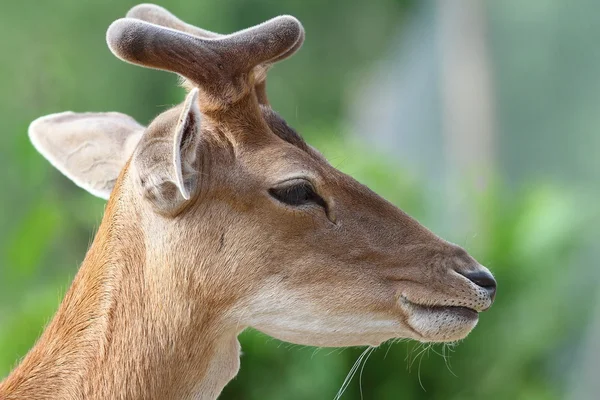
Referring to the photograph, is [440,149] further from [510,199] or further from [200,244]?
[200,244]

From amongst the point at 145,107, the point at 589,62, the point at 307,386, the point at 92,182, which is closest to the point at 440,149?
the point at 589,62

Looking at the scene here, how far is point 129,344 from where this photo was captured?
434cm

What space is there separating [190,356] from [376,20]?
2550 centimetres

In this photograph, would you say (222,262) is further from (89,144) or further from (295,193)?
(89,144)

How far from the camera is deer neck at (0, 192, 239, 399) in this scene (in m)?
4.32

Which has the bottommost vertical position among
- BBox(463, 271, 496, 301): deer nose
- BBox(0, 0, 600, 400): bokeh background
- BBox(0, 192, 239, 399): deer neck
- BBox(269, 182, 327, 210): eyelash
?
BBox(0, 0, 600, 400): bokeh background

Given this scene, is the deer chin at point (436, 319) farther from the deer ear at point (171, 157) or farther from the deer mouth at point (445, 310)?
the deer ear at point (171, 157)

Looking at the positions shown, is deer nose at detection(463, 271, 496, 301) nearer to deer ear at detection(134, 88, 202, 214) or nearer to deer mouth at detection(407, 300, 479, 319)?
deer mouth at detection(407, 300, 479, 319)

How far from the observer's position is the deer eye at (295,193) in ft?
14.6

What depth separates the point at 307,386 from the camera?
30.3 ft

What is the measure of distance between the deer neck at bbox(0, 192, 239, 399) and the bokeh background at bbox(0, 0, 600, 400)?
1245 millimetres

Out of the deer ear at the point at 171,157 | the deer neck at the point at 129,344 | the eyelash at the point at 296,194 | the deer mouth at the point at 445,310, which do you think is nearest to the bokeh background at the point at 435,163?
the deer mouth at the point at 445,310

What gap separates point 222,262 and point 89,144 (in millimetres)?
1227

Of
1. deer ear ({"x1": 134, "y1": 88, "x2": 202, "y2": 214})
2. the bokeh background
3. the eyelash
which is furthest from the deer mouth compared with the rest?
deer ear ({"x1": 134, "y1": 88, "x2": 202, "y2": 214})
